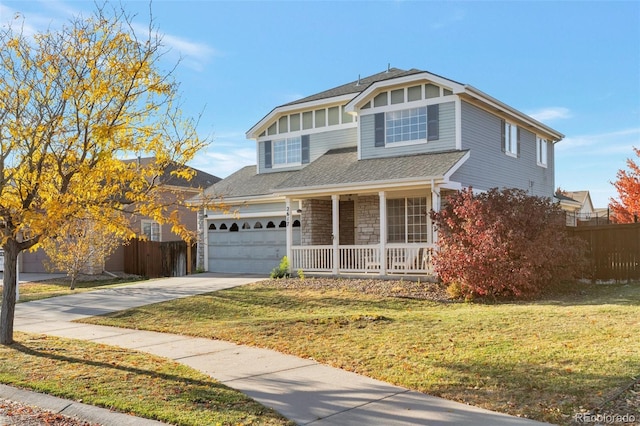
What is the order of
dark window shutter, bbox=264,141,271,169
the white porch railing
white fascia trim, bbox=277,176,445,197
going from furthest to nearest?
dark window shutter, bbox=264,141,271,169, the white porch railing, white fascia trim, bbox=277,176,445,197

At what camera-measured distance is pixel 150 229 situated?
94.5ft

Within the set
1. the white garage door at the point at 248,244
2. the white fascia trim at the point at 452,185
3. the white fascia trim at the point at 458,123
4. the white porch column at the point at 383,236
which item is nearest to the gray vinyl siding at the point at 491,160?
the white fascia trim at the point at 458,123

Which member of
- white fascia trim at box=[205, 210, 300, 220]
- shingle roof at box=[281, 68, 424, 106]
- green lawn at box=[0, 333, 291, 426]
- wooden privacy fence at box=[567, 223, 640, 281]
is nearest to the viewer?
green lawn at box=[0, 333, 291, 426]

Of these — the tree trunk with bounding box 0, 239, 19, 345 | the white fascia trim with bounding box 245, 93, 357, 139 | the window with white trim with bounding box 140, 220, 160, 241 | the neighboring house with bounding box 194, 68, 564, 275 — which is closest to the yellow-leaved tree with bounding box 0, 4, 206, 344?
the tree trunk with bounding box 0, 239, 19, 345

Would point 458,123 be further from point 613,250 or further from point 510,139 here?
point 613,250

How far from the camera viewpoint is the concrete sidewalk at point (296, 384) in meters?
5.63

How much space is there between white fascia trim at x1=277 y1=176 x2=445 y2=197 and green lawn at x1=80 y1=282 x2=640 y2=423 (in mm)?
3592

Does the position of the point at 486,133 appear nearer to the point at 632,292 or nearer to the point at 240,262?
A: the point at 632,292

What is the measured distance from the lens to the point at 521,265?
13453mm

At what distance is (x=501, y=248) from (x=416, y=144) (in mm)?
6160

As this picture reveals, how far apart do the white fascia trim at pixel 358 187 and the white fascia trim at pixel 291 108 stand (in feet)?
15.0

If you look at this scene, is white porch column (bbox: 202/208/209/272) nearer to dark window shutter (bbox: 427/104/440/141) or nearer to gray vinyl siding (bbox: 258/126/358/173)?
gray vinyl siding (bbox: 258/126/358/173)

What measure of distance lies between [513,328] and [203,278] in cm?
1343

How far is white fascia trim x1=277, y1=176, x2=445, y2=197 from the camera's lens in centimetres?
1614
